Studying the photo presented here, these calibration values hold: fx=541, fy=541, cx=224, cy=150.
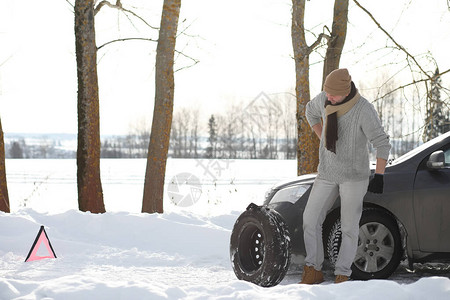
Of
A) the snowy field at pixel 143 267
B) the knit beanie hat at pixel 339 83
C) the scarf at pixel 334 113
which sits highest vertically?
the knit beanie hat at pixel 339 83

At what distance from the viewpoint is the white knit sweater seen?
489cm

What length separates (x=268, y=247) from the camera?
5.34 meters

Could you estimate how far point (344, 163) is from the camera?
16.5ft

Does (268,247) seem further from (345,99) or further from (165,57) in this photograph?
(165,57)

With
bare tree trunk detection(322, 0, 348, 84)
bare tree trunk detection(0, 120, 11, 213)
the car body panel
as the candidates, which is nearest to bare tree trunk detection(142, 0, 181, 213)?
bare tree trunk detection(0, 120, 11, 213)

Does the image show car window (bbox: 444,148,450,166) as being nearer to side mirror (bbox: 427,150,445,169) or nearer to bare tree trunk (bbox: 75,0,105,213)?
side mirror (bbox: 427,150,445,169)

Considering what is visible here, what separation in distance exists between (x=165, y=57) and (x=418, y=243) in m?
6.73

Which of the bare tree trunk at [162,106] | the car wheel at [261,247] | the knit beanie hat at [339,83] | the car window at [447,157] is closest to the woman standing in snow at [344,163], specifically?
the knit beanie hat at [339,83]

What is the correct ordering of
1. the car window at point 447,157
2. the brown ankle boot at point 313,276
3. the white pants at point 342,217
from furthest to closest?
the car window at point 447,157
the brown ankle boot at point 313,276
the white pants at point 342,217

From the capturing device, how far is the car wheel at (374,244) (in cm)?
548

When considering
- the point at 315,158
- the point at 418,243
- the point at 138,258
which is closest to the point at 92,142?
the point at 138,258

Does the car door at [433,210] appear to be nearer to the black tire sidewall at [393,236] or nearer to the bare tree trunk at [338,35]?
the black tire sidewall at [393,236]

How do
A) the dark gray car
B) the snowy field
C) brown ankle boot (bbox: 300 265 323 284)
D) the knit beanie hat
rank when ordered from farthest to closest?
the dark gray car
brown ankle boot (bbox: 300 265 323 284)
the knit beanie hat
the snowy field

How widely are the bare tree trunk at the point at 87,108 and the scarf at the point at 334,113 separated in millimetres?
6500
